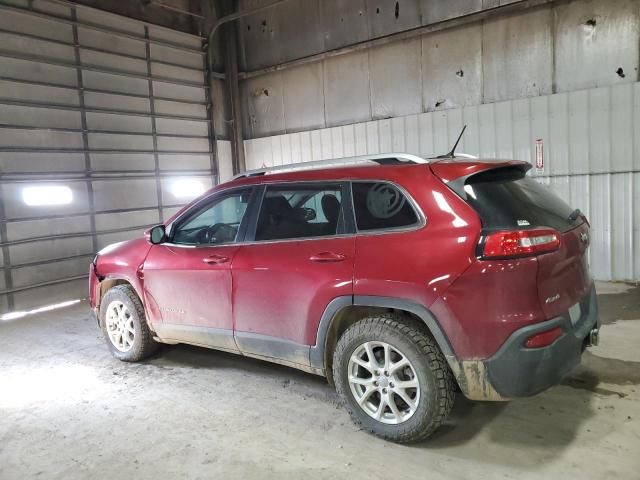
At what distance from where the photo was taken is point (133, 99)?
852cm

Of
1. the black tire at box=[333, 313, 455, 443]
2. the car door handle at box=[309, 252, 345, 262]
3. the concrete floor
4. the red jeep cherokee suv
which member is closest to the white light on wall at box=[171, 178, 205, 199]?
the concrete floor

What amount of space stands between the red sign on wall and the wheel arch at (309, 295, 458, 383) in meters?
5.01

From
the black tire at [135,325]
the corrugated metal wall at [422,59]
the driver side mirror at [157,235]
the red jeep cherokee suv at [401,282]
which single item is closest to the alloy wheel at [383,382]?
the red jeep cherokee suv at [401,282]

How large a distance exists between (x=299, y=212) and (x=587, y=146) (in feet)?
16.3

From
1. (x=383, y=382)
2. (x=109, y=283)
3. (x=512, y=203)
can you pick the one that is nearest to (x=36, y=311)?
(x=109, y=283)

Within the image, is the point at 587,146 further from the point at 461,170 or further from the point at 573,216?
the point at 461,170

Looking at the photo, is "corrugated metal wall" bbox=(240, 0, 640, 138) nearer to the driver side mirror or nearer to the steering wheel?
the steering wheel

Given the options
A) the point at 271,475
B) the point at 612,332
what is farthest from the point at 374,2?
the point at 271,475

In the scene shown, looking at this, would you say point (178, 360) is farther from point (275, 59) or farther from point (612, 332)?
point (275, 59)

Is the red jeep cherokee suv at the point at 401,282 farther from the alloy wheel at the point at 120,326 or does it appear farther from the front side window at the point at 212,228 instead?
the alloy wheel at the point at 120,326

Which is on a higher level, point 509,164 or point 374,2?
point 374,2

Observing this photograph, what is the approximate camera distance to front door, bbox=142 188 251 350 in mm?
3580

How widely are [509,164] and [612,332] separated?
2652mm

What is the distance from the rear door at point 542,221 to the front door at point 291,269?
2.61 feet
